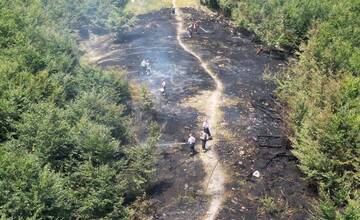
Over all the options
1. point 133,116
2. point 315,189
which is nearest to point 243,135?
point 315,189

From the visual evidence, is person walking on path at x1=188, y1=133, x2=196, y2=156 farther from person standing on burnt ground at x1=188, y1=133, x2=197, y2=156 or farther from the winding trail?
the winding trail

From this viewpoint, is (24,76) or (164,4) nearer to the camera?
(24,76)

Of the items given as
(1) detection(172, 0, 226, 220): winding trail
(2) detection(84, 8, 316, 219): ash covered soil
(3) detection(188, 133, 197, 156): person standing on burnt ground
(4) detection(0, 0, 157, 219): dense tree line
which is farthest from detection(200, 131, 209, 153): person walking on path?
(4) detection(0, 0, 157, 219): dense tree line

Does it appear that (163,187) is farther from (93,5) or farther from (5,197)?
(93,5)

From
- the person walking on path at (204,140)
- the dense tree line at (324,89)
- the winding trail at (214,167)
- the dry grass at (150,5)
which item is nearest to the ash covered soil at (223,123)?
the winding trail at (214,167)

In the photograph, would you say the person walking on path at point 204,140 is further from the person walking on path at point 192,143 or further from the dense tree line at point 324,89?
the dense tree line at point 324,89

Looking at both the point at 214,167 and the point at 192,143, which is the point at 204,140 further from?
the point at 214,167
